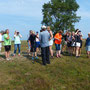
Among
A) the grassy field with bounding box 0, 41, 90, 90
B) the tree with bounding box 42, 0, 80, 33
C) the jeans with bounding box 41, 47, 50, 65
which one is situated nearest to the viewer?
the grassy field with bounding box 0, 41, 90, 90

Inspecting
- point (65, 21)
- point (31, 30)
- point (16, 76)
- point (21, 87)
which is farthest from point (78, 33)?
point (65, 21)

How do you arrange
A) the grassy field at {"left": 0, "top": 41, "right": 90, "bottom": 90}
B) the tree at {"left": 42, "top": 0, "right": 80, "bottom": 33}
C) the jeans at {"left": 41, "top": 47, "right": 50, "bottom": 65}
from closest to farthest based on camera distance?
the grassy field at {"left": 0, "top": 41, "right": 90, "bottom": 90}
the jeans at {"left": 41, "top": 47, "right": 50, "bottom": 65}
the tree at {"left": 42, "top": 0, "right": 80, "bottom": 33}

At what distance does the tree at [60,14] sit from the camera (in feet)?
136

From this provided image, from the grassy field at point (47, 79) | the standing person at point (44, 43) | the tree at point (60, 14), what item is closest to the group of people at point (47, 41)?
the standing person at point (44, 43)

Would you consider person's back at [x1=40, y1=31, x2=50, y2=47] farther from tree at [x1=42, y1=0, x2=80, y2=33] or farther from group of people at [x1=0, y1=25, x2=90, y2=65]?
tree at [x1=42, y1=0, x2=80, y2=33]

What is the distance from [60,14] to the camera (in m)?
42.3

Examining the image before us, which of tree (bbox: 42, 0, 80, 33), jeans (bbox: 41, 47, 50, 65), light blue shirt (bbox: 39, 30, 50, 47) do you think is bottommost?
jeans (bbox: 41, 47, 50, 65)

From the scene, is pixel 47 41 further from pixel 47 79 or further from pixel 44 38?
pixel 47 79

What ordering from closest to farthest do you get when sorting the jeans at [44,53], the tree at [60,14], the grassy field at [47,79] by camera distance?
the grassy field at [47,79], the jeans at [44,53], the tree at [60,14]

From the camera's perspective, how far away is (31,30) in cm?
920

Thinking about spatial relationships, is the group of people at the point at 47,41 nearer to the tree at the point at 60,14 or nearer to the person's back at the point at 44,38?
the person's back at the point at 44,38

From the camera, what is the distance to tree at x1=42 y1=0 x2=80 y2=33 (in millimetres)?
41562

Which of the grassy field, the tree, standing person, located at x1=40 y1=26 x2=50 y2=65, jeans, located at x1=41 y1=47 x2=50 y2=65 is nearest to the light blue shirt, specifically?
standing person, located at x1=40 y1=26 x2=50 y2=65

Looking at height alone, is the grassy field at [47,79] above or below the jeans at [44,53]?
below
